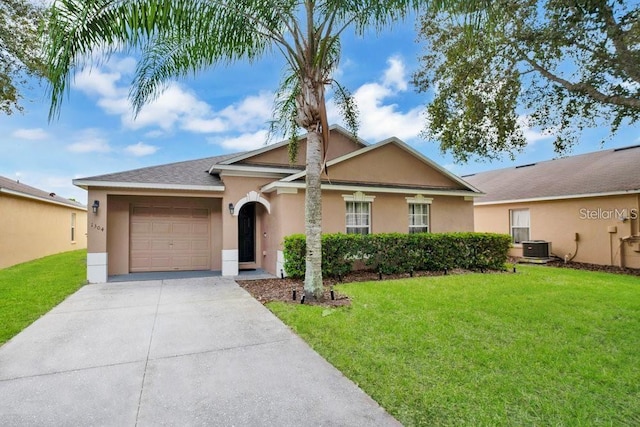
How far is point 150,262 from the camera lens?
12500mm

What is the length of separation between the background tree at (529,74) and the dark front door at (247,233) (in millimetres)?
7246

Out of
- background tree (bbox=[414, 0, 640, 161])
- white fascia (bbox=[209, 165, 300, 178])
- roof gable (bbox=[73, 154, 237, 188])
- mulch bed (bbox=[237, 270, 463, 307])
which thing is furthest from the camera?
white fascia (bbox=[209, 165, 300, 178])

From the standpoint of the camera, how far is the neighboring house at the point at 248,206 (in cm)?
1108

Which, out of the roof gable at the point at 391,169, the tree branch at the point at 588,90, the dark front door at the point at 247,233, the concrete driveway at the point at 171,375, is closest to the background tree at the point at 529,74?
the tree branch at the point at 588,90

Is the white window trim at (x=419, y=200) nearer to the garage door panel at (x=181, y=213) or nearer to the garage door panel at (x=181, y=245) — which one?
the garage door panel at (x=181, y=213)

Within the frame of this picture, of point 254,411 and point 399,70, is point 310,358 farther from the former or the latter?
point 399,70

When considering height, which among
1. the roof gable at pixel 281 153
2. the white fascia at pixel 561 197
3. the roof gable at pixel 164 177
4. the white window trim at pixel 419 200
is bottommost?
the white window trim at pixel 419 200

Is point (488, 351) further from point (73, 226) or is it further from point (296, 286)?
point (73, 226)

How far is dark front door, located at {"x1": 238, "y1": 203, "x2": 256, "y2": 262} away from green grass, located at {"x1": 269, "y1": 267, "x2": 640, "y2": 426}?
5.73m

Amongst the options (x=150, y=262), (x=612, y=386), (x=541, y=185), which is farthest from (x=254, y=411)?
(x=541, y=185)

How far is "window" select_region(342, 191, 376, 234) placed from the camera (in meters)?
12.2

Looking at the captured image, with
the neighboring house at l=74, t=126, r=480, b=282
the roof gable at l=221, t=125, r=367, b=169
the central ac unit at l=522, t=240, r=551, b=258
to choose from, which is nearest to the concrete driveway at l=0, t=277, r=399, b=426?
the neighboring house at l=74, t=126, r=480, b=282

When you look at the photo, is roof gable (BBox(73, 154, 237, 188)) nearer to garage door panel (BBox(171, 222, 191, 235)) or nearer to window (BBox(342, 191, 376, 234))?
garage door panel (BBox(171, 222, 191, 235))

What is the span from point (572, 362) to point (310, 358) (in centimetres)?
342
